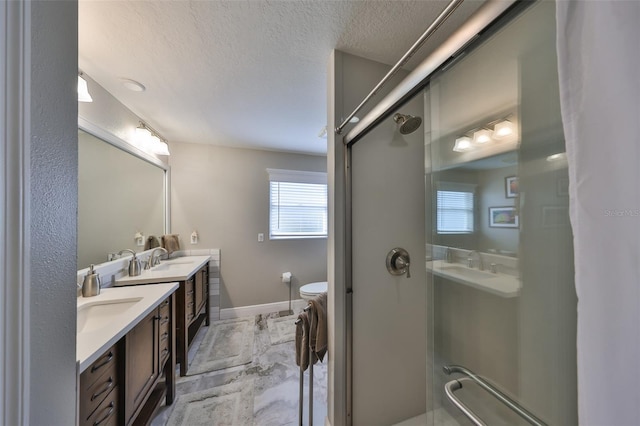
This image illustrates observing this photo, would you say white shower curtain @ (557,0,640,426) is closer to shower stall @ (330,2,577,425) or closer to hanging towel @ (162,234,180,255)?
shower stall @ (330,2,577,425)

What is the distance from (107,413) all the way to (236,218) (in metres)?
2.13

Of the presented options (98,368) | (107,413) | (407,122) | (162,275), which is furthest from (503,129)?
(162,275)

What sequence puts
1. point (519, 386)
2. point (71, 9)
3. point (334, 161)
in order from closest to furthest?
point (71, 9) → point (519, 386) → point (334, 161)

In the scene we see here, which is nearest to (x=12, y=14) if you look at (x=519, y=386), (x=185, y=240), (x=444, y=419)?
(x=519, y=386)

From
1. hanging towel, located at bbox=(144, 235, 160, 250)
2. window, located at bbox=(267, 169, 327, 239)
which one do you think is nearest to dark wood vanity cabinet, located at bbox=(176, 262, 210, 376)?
hanging towel, located at bbox=(144, 235, 160, 250)

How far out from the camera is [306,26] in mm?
1090

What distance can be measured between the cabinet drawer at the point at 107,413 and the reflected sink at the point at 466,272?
63.3 inches

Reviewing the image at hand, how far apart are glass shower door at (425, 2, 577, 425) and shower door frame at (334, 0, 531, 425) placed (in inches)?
1.9

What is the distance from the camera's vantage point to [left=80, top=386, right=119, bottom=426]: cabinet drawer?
2.68 ft

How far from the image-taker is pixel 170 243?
246cm

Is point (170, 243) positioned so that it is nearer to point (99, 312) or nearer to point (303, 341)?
point (99, 312)

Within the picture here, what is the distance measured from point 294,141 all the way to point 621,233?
2656 millimetres

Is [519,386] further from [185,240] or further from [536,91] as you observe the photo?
[185,240]

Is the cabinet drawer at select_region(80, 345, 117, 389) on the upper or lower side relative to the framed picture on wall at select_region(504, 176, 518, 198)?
lower
